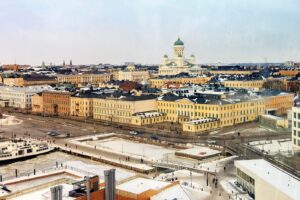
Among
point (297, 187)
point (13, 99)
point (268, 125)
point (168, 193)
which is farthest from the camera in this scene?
point (13, 99)

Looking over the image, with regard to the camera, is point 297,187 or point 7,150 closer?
point 297,187

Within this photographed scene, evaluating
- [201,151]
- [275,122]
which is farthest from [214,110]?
[201,151]

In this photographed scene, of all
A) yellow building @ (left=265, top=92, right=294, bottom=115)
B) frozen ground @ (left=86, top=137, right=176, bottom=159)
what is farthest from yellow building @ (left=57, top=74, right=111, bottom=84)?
frozen ground @ (left=86, top=137, right=176, bottom=159)

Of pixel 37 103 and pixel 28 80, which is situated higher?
pixel 28 80

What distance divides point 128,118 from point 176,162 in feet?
47.2

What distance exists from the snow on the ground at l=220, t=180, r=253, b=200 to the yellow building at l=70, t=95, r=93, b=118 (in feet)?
77.9

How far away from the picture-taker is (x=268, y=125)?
1310 inches

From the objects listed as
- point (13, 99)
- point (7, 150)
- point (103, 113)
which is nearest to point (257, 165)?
point (7, 150)

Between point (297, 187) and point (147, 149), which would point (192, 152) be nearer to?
point (147, 149)

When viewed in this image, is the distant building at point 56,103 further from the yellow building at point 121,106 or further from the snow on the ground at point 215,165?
the snow on the ground at point 215,165

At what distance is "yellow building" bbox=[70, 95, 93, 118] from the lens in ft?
137

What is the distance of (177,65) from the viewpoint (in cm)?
7388

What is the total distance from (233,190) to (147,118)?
18555 mm

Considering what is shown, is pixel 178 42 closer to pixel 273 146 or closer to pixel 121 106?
pixel 121 106
